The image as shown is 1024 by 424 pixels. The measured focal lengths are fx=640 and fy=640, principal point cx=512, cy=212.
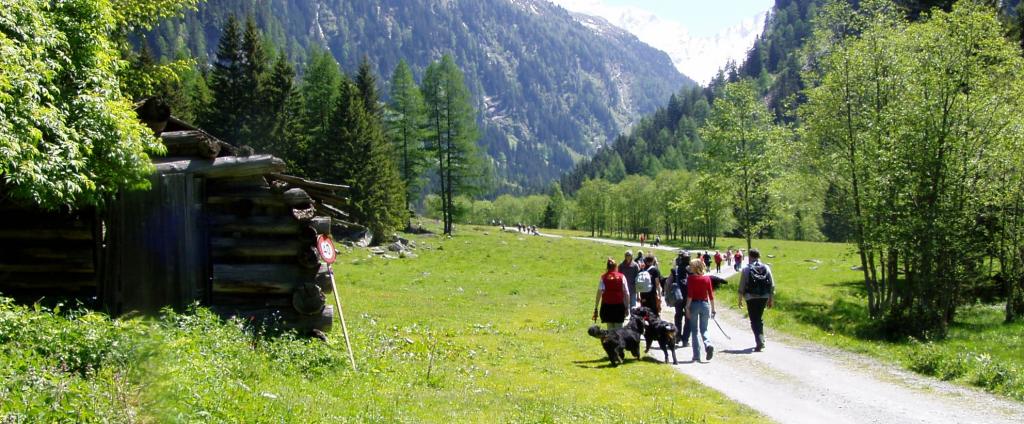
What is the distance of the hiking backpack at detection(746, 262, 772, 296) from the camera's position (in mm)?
15586

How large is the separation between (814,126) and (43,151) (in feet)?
80.0

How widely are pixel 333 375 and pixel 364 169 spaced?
3466cm

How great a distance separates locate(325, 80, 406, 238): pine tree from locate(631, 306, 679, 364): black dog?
101 ft

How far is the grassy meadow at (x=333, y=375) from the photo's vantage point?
20.8 ft

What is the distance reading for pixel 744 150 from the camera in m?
36.8

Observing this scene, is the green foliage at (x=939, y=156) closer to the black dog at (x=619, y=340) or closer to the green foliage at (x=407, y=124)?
the black dog at (x=619, y=340)

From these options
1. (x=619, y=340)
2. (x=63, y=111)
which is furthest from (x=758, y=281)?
(x=63, y=111)

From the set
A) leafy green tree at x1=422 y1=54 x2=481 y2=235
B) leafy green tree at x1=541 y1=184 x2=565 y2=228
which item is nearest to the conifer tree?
leafy green tree at x1=422 y1=54 x2=481 y2=235

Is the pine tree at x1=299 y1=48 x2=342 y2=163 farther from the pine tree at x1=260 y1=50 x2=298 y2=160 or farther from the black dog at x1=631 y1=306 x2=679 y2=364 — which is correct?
the black dog at x1=631 y1=306 x2=679 y2=364

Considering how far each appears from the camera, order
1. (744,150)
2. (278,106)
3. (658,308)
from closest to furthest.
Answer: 1. (658,308)
2. (744,150)
3. (278,106)

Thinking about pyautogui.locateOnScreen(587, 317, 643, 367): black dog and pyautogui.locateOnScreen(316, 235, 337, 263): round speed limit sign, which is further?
pyautogui.locateOnScreen(587, 317, 643, 367): black dog

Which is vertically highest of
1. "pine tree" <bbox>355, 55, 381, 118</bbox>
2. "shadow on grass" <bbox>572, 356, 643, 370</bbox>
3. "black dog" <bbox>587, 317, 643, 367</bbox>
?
"pine tree" <bbox>355, 55, 381, 118</bbox>

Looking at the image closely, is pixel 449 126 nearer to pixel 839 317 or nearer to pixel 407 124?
pixel 407 124

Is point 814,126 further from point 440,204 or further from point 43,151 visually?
point 440,204
